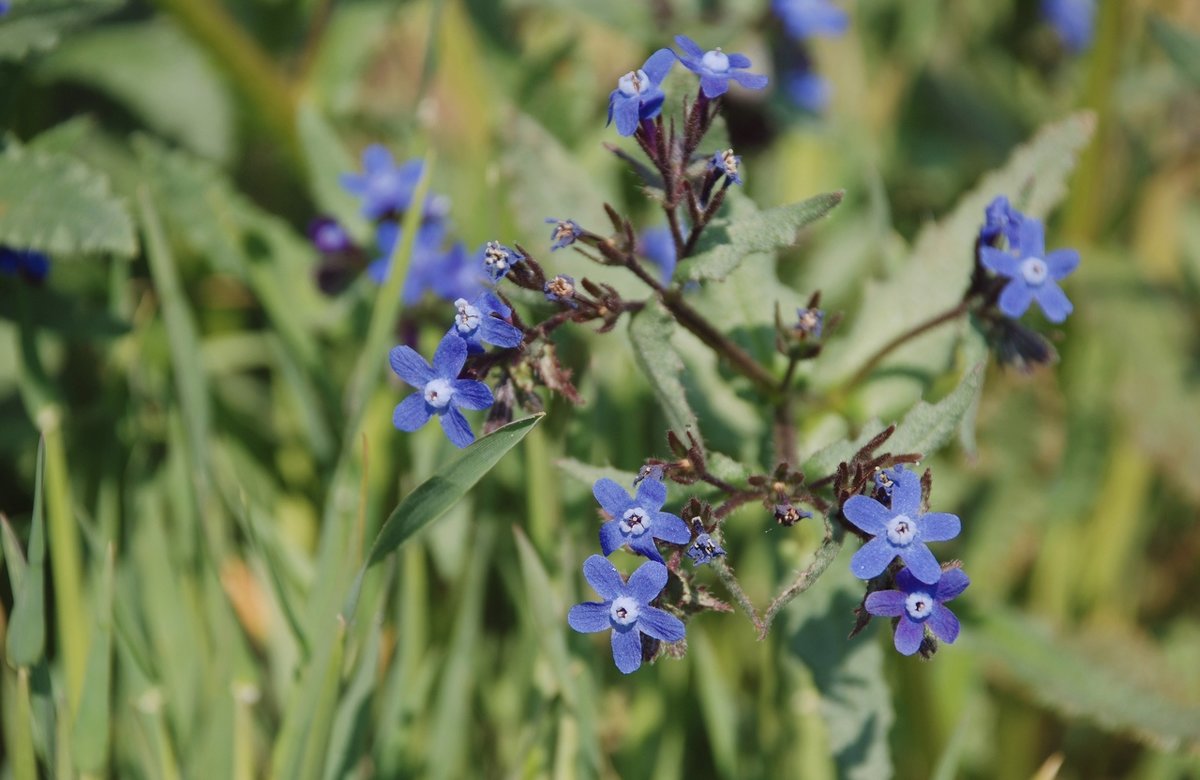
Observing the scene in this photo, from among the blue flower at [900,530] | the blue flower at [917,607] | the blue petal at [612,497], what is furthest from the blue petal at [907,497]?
the blue petal at [612,497]

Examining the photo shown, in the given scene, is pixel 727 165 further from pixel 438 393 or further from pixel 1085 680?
pixel 1085 680

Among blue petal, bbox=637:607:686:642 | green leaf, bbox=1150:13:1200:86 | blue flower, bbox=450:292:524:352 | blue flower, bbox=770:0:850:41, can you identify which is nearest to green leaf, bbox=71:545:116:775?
blue flower, bbox=450:292:524:352

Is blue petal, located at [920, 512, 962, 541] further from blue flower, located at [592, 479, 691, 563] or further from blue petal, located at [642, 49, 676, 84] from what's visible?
blue petal, located at [642, 49, 676, 84]

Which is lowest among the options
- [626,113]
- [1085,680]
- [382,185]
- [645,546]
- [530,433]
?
[1085,680]

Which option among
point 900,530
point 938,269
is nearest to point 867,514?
point 900,530

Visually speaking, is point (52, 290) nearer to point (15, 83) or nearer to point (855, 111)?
point (15, 83)
